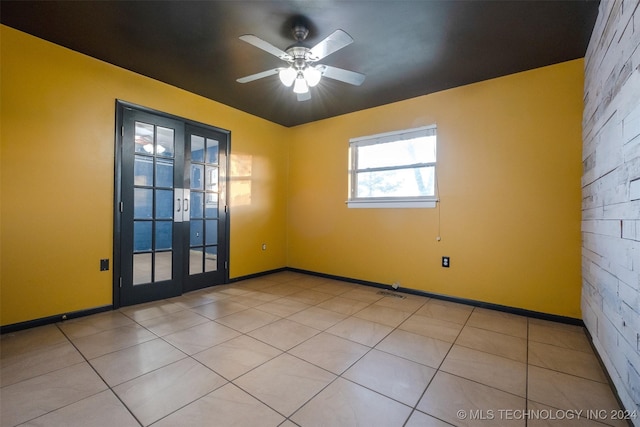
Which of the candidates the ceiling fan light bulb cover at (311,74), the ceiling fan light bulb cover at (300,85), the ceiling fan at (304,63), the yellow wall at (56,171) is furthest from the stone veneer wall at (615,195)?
the yellow wall at (56,171)

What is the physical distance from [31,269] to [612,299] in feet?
14.6

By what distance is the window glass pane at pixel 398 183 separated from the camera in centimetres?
349

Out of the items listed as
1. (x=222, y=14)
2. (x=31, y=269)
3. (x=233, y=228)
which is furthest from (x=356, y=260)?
(x=31, y=269)

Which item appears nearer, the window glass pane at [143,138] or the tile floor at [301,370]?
the tile floor at [301,370]

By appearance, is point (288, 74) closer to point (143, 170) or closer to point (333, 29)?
point (333, 29)

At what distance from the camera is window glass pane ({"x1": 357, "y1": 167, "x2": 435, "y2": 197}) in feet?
11.5

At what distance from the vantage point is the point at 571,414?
1.42m

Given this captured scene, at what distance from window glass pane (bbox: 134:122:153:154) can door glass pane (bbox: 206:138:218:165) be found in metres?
0.72

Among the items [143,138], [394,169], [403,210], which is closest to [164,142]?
[143,138]

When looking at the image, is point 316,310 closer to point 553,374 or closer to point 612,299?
point 553,374

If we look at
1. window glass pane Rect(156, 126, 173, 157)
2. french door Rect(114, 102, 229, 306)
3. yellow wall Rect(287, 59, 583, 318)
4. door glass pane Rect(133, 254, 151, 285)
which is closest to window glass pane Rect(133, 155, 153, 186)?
french door Rect(114, 102, 229, 306)

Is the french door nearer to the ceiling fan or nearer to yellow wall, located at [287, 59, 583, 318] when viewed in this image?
the ceiling fan

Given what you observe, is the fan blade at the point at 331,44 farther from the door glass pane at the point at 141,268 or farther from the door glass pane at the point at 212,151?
the door glass pane at the point at 141,268

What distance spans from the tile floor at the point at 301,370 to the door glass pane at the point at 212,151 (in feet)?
6.57
